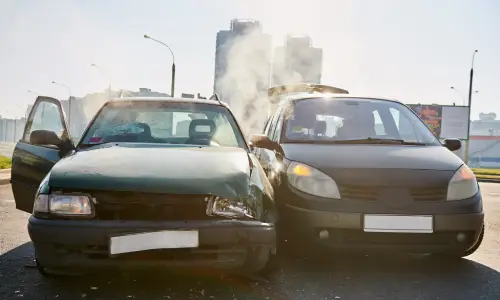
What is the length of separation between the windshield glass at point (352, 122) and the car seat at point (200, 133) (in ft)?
2.90

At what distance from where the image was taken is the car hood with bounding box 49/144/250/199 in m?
3.28

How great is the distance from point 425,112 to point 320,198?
140ft

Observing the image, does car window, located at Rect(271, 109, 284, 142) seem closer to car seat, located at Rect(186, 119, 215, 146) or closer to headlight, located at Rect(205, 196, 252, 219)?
car seat, located at Rect(186, 119, 215, 146)

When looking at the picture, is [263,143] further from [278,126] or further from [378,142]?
[378,142]

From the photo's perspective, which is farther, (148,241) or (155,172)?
(155,172)

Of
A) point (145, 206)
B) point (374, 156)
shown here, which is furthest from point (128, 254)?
point (374, 156)

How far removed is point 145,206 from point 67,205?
45 centimetres

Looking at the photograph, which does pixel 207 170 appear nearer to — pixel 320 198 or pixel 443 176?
pixel 320 198

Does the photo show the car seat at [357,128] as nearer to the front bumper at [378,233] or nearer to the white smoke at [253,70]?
the front bumper at [378,233]

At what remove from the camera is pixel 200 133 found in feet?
15.3

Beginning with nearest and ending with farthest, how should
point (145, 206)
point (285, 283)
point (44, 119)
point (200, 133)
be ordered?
point (145, 206) < point (285, 283) < point (200, 133) < point (44, 119)

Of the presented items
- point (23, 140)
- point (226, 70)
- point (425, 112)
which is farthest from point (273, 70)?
point (23, 140)

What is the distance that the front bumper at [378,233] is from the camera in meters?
4.21

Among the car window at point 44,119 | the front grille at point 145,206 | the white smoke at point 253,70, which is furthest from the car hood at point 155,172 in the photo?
the white smoke at point 253,70
